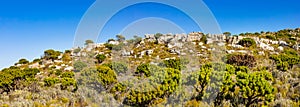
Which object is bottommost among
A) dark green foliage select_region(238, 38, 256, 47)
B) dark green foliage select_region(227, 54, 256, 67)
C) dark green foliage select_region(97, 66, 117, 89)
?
dark green foliage select_region(97, 66, 117, 89)

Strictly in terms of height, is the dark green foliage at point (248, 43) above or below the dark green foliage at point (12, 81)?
above


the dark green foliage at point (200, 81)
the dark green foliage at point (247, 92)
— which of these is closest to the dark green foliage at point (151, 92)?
the dark green foliage at point (200, 81)

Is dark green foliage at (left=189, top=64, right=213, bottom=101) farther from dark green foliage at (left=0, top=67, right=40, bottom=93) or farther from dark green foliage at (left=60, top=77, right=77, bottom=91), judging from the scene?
dark green foliage at (left=0, top=67, right=40, bottom=93)

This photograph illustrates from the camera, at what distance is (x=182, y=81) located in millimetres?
18500

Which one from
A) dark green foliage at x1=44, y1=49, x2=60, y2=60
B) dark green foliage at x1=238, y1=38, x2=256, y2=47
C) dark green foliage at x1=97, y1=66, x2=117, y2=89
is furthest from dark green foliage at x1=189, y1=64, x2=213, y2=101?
dark green foliage at x1=44, y1=49, x2=60, y2=60

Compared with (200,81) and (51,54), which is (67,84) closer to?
(200,81)

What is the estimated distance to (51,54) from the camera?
180 feet

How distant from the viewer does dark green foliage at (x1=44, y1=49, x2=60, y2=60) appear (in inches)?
2035

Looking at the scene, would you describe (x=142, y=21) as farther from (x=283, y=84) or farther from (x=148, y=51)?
(x=148, y=51)

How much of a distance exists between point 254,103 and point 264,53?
28267 mm

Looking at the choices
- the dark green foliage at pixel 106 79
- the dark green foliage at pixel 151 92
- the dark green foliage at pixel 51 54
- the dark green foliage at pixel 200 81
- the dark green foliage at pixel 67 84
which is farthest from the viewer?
the dark green foliage at pixel 51 54

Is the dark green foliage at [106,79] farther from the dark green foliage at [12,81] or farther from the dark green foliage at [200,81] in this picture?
the dark green foliage at [12,81]

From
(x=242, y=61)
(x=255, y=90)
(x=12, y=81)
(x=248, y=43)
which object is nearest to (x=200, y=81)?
(x=255, y=90)

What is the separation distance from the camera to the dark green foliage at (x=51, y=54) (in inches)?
2035
